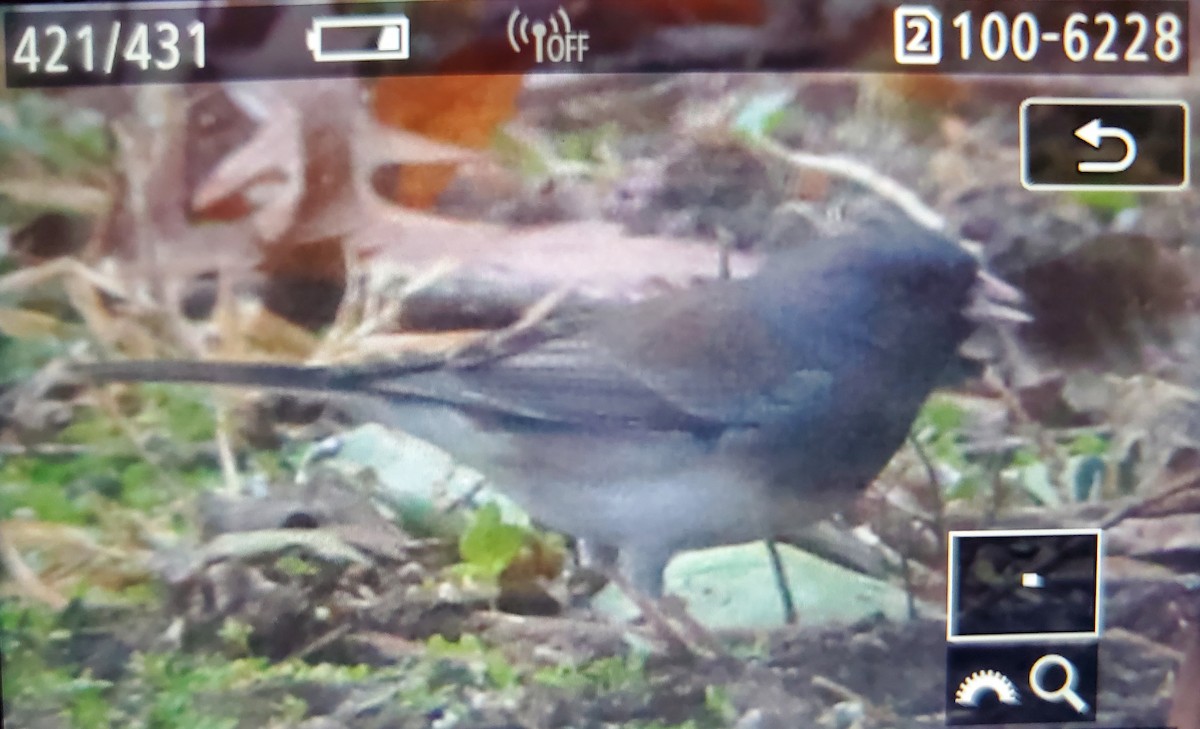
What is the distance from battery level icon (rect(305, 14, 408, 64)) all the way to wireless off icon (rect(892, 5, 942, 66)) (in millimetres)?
291

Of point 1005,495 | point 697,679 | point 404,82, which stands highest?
point 404,82

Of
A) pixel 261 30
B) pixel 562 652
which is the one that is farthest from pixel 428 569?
pixel 261 30

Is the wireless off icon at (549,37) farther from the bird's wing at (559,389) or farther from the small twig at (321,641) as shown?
the small twig at (321,641)

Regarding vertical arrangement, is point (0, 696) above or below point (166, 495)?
below

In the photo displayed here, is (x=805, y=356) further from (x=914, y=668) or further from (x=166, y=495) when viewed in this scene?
(x=166, y=495)

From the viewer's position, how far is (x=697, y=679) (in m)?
0.59

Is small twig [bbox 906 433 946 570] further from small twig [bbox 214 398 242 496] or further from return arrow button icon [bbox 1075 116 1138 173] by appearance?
small twig [bbox 214 398 242 496]

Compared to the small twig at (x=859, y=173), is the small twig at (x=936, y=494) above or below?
below

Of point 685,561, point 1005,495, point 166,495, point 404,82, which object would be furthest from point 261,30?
point 1005,495

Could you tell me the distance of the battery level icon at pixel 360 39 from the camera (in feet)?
1.89

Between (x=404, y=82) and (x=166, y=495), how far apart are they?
0.28 m
